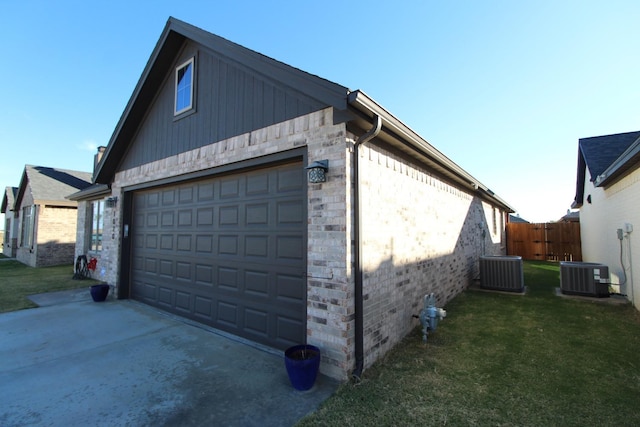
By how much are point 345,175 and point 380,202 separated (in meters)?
0.93

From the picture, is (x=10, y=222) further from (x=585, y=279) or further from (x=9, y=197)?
(x=585, y=279)

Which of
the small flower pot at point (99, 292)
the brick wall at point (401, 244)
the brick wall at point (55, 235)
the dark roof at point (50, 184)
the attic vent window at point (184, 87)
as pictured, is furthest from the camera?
the dark roof at point (50, 184)

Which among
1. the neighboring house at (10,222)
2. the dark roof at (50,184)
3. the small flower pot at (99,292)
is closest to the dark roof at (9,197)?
the neighboring house at (10,222)

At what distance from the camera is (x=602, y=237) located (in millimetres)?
9461

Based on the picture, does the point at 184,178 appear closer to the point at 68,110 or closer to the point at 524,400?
the point at 524,400

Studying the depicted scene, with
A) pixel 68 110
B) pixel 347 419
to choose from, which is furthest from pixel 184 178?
pixel 68 110

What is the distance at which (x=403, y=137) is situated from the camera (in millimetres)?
4320

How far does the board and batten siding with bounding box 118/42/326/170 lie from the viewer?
4.40 m

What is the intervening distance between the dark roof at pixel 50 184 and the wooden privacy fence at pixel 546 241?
24549mm

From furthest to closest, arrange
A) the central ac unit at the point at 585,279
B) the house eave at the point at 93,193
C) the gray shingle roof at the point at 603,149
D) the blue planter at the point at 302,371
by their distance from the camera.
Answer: the house eave at the point at 93,193, the gray shingle roof at the point at 603,149, the central ac unit at the point at 585,279, the blue planter at the point at 302,371

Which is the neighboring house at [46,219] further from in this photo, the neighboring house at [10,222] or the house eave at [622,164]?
the house eave at [622,164]

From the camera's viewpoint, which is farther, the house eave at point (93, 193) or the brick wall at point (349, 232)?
the house eave at point (93, 193)

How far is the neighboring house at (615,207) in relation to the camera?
6188mm

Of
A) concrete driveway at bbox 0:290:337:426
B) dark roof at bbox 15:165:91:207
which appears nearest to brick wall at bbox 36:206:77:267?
dark roof at bbox 15:165:91:207
